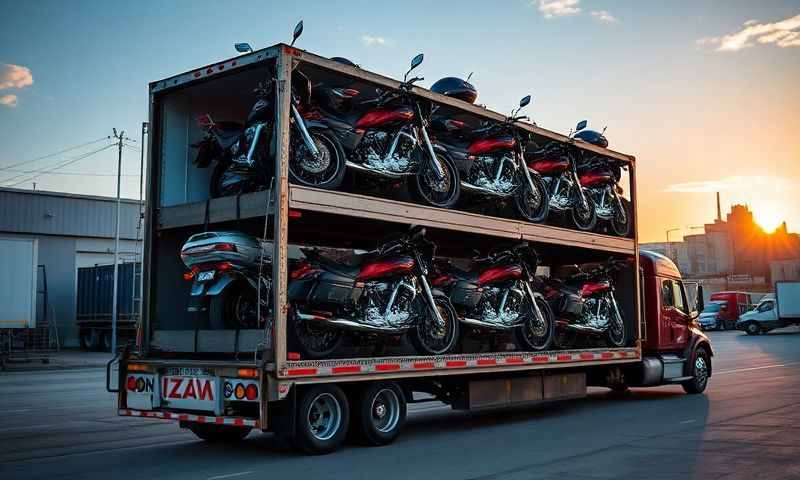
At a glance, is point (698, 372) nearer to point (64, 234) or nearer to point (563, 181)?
point (563, 181)

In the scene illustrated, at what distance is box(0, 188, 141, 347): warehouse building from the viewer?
1601 inches

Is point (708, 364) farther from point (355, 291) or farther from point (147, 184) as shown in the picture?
point (147, 184)

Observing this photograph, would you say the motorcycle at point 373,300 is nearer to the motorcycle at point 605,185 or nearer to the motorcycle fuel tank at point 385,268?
the motorcycle fuel tank at point 385,268

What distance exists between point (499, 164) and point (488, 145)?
51 cm

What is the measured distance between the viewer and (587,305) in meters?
14.2

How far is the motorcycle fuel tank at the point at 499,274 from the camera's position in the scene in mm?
11953

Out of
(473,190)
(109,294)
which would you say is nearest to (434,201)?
(473,190)

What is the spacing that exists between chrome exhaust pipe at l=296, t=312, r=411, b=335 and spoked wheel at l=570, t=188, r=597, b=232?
4957 millimetres

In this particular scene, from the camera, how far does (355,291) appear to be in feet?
31.7

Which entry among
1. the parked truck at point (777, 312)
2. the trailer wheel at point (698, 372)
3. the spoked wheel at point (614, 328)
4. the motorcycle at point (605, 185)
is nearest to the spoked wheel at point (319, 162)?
the motorcycle at point (605, 185)

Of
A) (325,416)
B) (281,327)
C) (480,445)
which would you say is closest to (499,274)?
(480,445)

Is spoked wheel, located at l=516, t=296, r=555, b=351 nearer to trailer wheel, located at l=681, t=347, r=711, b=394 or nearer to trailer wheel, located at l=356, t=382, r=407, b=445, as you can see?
trailer wheel, located at l=356, t=382, r=407, b=445

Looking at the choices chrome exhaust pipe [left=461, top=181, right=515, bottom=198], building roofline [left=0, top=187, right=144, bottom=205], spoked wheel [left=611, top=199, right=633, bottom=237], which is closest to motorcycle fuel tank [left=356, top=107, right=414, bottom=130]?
chrome exhaust pipe [left=461, top=181, right=515, bottom=198]

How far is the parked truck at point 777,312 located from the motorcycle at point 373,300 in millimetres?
39927
